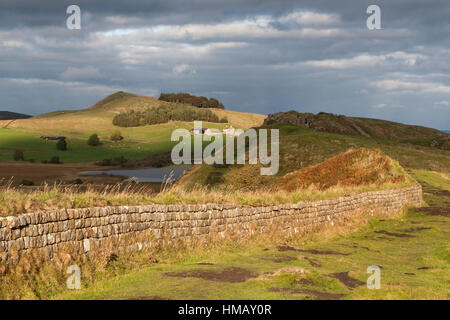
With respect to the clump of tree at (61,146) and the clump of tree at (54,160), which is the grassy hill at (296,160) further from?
the clump of tree at (61,146)

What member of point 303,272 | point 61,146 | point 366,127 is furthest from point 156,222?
point 61,146

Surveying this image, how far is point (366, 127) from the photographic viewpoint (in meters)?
91.5

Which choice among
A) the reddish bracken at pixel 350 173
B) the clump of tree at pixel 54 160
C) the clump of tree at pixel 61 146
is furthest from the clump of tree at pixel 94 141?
the reddish bracken at pixel 350 173

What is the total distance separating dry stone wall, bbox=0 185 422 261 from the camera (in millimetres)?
11398

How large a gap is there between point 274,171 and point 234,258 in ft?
107

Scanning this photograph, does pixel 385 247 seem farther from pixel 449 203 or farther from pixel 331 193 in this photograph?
pixel 449 203

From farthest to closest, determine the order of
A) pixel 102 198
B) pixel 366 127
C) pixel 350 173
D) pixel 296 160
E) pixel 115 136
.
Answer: pixel 115 136 → pixel 366 127 → pixel 296 160 → pixel 350 173 → pixel 102 198

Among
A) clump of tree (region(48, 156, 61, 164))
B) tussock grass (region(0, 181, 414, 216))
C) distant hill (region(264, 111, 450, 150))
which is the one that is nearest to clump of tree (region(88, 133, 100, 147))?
clump of tree (region(48, 156, 61, 164))

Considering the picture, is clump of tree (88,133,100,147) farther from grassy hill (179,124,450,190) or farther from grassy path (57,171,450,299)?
grassy path (57,171,450,299)

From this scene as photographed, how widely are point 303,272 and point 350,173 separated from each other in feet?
79.5

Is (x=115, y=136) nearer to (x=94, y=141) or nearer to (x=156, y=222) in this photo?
(x=94, y=141)

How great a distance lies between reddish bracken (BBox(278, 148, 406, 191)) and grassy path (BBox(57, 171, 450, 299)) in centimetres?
1078

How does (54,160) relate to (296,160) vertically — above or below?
below
